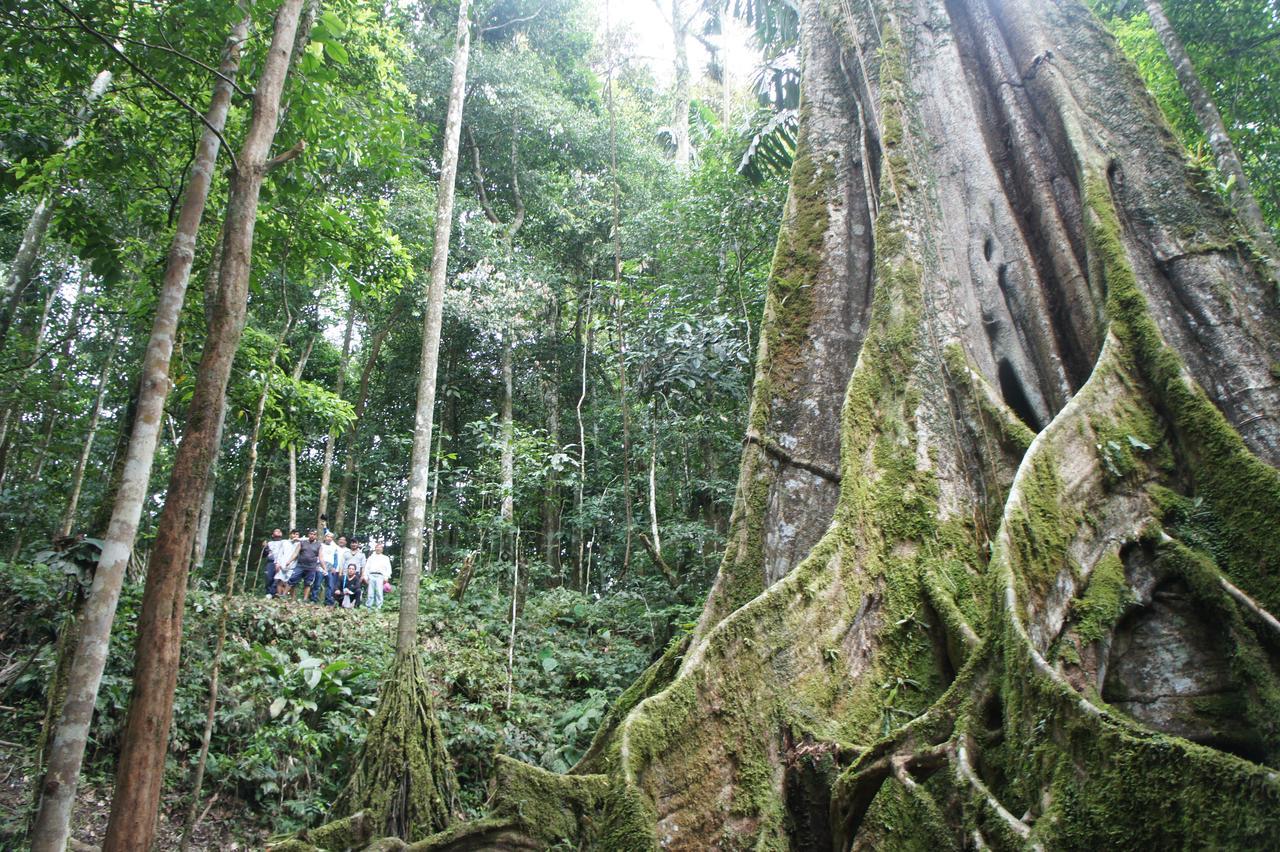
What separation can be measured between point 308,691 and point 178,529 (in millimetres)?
4178

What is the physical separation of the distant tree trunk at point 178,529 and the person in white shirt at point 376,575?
12.4 metres

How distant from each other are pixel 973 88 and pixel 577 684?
763cm

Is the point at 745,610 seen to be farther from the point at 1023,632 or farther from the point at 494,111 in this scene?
the point at 494,111

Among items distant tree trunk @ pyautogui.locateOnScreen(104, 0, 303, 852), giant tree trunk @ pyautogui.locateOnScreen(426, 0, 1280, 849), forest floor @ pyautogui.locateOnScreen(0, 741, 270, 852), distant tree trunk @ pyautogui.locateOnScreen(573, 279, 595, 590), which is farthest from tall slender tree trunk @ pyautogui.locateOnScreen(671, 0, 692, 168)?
forest floor @ pyautogui.locateOnScreen(0, 741, 270, 852)

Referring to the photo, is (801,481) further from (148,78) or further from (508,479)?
(508,479)

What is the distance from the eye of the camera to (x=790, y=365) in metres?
4.75

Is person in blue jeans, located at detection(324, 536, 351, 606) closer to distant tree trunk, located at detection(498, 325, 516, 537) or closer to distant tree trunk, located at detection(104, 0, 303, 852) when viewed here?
distant tree trunk, located at detection(498, 325, 516, 537)

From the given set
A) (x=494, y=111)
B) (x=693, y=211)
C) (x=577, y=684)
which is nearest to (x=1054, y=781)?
(x=577, y=684)

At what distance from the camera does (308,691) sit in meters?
7.50

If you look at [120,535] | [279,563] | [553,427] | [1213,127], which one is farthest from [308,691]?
[553,427]

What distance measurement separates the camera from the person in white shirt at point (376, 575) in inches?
624

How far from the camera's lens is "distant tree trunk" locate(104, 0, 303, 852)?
362 centimetres

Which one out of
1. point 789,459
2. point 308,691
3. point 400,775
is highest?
point 789,459

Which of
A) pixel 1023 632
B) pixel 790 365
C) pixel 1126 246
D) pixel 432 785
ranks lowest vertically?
pixel 432 785
